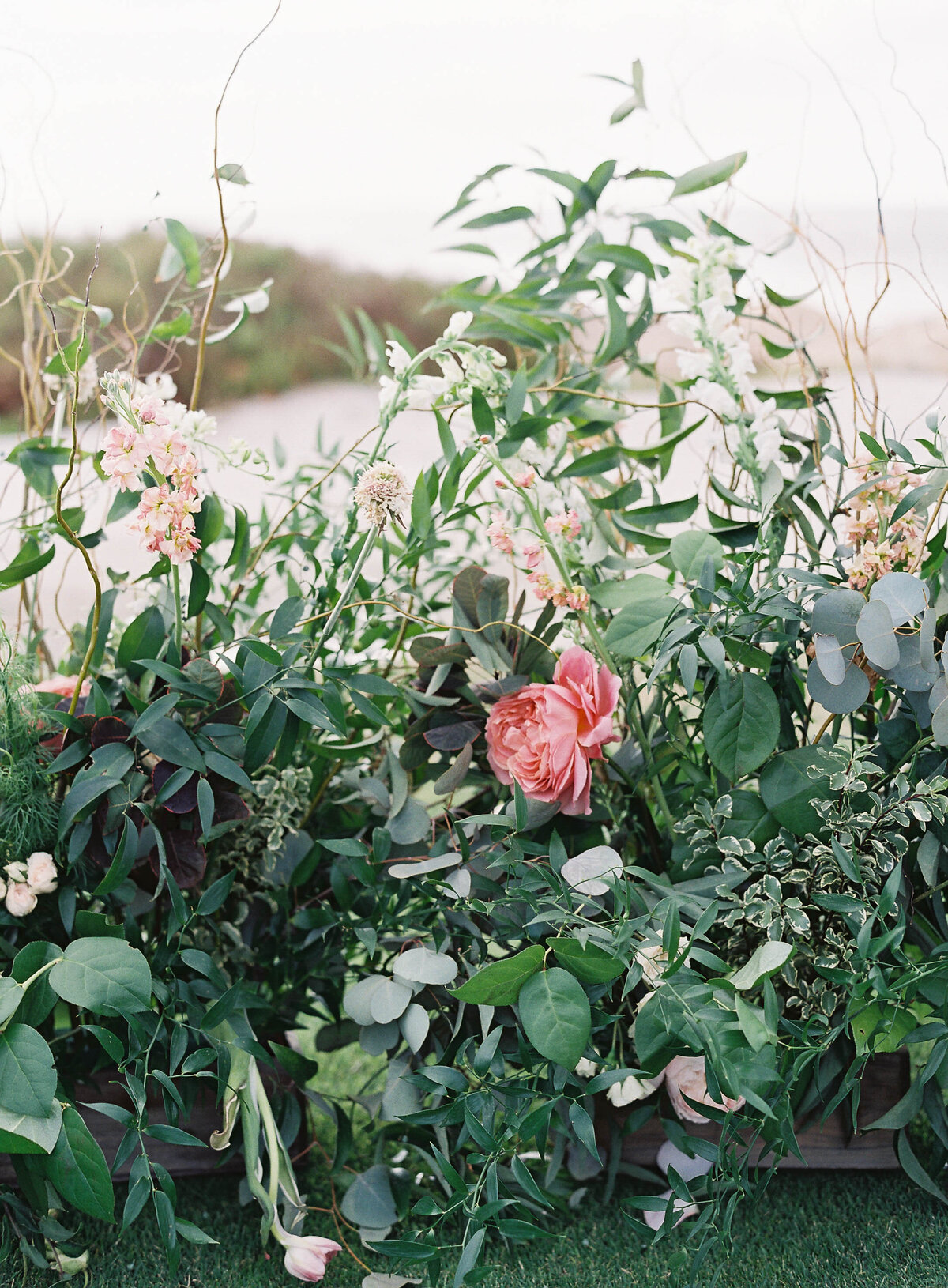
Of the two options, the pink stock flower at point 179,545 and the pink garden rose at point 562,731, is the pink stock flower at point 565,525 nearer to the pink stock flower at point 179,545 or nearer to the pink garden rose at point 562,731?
the pink garden rose at point 562,731

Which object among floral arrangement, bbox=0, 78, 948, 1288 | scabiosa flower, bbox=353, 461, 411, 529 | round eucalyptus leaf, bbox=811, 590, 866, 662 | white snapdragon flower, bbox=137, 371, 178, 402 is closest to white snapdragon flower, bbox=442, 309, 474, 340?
floral arrangement, bbox=0, 78, 948, 1288

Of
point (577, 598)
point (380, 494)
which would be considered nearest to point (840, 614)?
point (577, 598)

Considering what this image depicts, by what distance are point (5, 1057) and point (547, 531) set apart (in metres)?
0.50

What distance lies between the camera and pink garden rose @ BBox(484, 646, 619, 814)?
65cm

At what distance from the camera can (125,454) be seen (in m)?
0.59

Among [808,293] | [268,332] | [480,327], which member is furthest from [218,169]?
[268,332]

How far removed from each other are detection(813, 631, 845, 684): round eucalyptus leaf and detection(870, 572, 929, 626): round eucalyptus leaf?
1.6 inches

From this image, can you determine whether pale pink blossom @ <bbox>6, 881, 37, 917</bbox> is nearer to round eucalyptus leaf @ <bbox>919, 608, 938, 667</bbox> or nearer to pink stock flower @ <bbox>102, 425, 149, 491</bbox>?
pink stock flower @ <bbox>102, 425, 149, 491</bbox>

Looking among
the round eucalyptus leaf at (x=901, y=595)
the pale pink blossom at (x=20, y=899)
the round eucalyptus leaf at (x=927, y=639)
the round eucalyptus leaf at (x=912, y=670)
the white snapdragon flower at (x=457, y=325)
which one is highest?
the white snapdragon flower at (x=457, y=325)

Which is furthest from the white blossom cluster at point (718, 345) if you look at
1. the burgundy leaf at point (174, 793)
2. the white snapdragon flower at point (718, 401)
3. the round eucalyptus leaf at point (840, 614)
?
the burgundy leaf at point (174, 793)

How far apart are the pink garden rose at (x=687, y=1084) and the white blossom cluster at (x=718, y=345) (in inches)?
17.5

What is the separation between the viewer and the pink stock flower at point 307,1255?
1.99 ft

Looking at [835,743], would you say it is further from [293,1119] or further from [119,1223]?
[119,1223]

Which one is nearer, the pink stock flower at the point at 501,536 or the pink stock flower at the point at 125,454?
the pink stock flower at the point at 125,454
